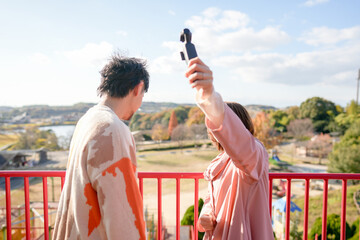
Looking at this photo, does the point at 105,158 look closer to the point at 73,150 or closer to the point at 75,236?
the point at 73,150

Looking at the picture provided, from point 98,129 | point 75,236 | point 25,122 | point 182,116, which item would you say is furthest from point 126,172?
point 25,122

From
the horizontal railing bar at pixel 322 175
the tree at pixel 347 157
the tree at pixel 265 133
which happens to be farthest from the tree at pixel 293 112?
the horizontal railing bar at pixel 322 175

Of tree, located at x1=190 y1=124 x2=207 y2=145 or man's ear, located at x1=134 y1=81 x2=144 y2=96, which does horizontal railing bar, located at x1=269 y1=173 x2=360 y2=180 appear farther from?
tree, located at x1=190 y1=124 x2=207 y2=145

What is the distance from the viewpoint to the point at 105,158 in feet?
3.61

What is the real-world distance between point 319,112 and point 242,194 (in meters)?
45.1

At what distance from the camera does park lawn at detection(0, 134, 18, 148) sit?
47.7 meters

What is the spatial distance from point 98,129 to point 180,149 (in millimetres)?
46422

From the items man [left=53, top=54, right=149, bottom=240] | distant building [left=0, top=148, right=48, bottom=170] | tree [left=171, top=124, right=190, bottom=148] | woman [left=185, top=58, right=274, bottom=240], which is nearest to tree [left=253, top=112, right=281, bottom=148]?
tree [left=171, top=124, right=190, bottom=148]

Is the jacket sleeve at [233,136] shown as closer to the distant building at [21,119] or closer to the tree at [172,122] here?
the tree at [172,122]

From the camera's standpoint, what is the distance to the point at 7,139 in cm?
4897

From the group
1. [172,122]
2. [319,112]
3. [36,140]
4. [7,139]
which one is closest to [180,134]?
[172,122]

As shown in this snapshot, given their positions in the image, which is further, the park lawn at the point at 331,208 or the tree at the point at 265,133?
the tree at the point at 265,133

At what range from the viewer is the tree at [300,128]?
38.7m

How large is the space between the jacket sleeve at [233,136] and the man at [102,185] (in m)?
0.41
